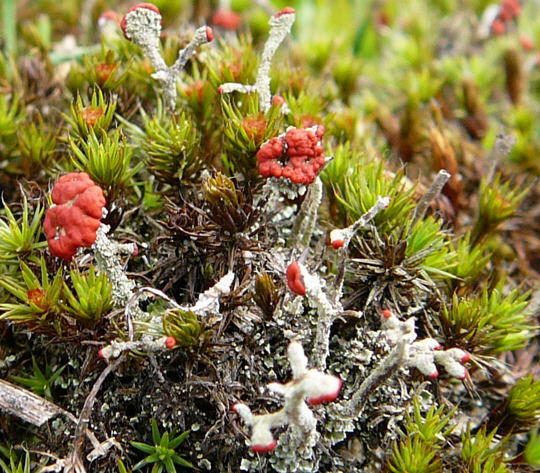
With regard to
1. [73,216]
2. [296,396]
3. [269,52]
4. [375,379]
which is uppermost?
[269,52]

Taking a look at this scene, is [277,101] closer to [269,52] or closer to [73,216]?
[269,52]

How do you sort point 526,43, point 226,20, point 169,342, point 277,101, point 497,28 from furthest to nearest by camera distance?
point 497,28 → point 526,43 → point 226,20 → point 277,101 → point 169,342

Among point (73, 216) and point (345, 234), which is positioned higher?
point (73, 216)

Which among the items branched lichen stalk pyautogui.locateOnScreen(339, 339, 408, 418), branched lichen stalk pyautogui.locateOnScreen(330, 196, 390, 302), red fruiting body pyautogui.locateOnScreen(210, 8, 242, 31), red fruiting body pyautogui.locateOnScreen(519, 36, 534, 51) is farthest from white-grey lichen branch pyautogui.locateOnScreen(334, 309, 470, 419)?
red fruiting body pyautogui.locateOnScreen(519, 36, 534, 51)

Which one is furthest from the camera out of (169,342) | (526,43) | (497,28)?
(497,28)

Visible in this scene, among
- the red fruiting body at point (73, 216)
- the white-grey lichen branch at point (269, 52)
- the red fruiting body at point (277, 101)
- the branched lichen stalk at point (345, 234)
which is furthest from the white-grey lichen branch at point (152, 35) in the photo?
the branched lichen stalk at point (345, 234)

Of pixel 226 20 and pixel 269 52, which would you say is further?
pixel 226 20

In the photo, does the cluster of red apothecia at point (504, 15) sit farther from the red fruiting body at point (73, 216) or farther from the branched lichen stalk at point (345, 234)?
the red fruiting body at point (73, 216)

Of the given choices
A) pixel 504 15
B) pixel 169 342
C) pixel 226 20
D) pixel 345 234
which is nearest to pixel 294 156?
pixel 345 234
